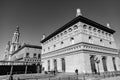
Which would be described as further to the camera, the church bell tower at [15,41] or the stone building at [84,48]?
Answer: the church bell tower at [15,41]

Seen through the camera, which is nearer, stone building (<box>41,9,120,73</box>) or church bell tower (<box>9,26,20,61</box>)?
stone building (<box>41,9,120,73</box>)

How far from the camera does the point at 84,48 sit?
19562 millimetres

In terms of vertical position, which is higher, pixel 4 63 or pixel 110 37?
pixel 110 37

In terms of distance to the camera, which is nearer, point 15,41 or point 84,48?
point 84,48

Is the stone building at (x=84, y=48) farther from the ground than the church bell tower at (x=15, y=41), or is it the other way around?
the church bell tower at (x=15, y=41)

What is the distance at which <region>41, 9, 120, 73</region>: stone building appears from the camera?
19625 mm

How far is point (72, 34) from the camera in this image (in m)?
22.9

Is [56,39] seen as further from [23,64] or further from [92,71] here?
[23,64]

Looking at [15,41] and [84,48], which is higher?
[15,41]

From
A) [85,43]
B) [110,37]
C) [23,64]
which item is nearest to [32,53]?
[23,64]

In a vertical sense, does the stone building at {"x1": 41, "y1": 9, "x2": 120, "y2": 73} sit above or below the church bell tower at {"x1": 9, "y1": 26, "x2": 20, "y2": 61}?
below

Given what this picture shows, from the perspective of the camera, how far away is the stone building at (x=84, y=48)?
64.4 ft

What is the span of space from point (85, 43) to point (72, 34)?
4.34m

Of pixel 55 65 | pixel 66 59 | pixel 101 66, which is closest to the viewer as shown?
pixel 101 66
